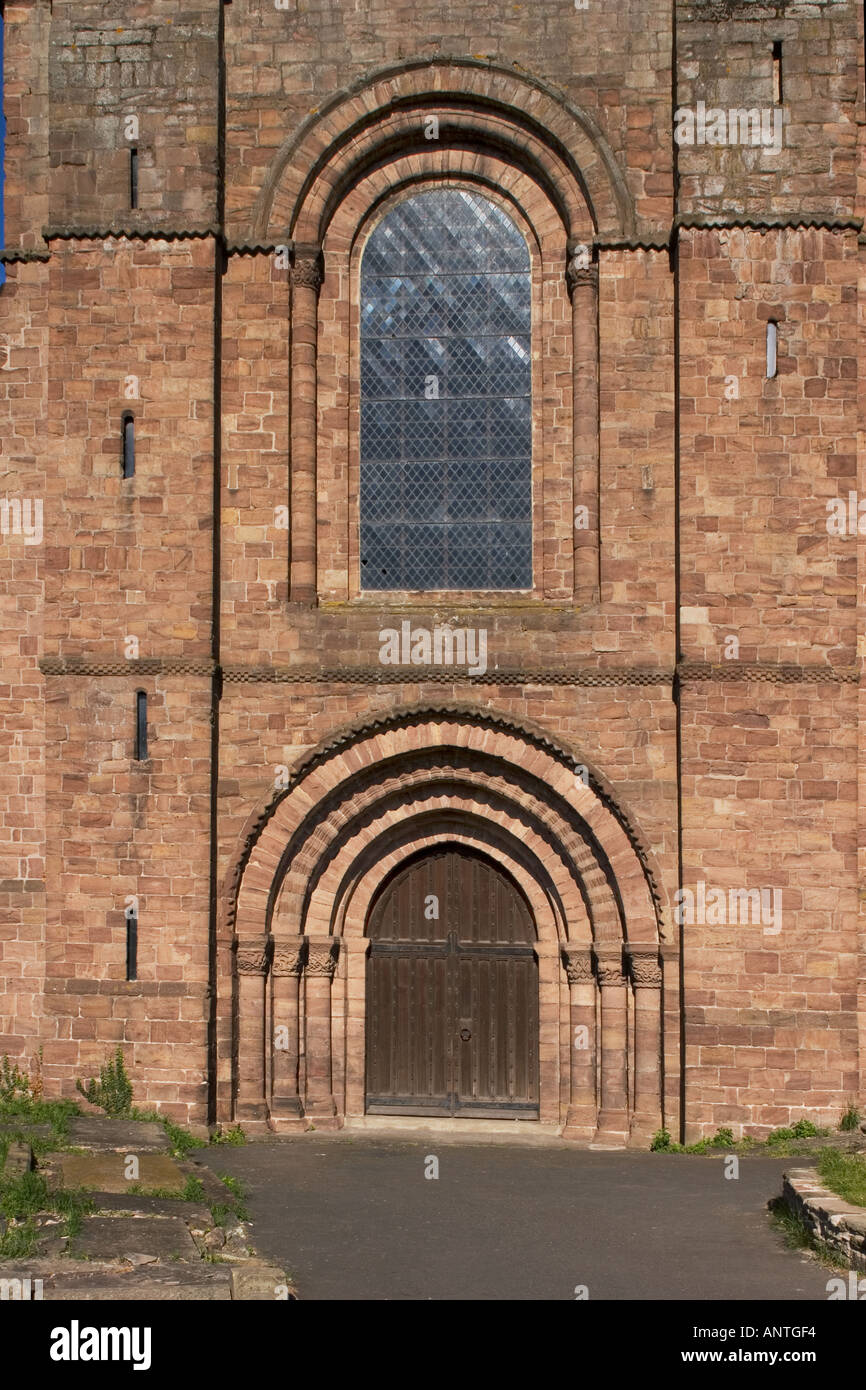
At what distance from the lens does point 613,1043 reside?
14641mm

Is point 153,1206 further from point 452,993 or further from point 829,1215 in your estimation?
point 452,993

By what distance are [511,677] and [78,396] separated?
184 inches

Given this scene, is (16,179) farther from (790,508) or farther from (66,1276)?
(66,1276)

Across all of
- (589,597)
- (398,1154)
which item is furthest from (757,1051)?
(589,597)

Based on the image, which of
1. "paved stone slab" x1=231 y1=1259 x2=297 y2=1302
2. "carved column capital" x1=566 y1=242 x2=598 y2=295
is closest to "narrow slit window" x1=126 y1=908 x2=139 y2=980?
"paved stone slab" x1=231 y1=1259 x2=297 y2=1302

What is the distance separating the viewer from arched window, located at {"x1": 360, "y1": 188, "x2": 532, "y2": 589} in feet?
50.8

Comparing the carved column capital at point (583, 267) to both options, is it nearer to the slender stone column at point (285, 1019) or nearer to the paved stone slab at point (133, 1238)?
the slender stone column at point (285, 1019)

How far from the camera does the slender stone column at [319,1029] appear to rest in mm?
14992

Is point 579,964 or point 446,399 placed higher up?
point 446,399

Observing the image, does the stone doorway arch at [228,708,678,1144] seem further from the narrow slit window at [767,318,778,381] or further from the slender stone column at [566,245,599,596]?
the narrow slit window at [767,318,778,381]

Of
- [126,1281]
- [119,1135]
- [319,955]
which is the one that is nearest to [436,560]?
[319,955]

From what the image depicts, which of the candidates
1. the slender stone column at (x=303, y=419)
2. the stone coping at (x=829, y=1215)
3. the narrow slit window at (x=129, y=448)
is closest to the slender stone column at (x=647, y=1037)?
the stone coping at (x=829, y=1215)

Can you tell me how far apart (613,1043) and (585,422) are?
5.59 meters

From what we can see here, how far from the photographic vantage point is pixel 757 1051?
14094 millimetres
